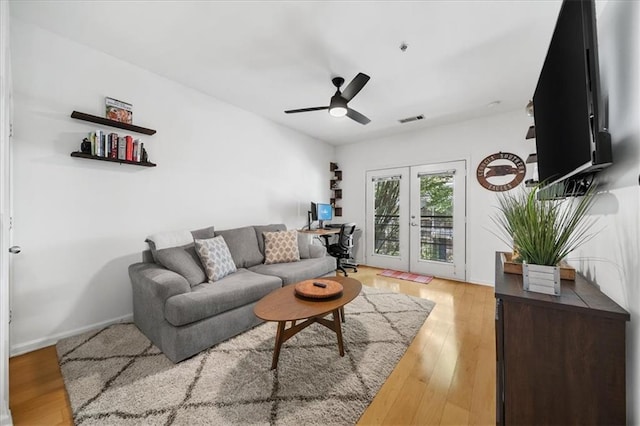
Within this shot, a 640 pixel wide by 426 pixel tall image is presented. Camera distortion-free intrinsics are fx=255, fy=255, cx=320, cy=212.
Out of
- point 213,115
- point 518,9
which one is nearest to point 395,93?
point 518,9

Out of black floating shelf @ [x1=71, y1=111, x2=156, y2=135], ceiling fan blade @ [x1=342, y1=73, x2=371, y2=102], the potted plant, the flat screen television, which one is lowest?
the potted plant

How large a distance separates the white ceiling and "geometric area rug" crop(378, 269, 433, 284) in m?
2.69

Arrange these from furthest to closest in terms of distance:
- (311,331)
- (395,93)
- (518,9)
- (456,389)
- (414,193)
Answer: (414,193)
(395,93)
(311,331)
(518,9)
(456,389)

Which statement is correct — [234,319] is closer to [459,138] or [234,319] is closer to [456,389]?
[456,389]

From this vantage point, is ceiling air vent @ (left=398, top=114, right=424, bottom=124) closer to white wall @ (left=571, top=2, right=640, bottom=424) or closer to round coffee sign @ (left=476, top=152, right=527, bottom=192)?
round coffee sign @ (left=476, top=152, right=527, bottom=192)

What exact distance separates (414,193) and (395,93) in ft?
6.49

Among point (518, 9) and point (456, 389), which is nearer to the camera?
point (456, 389)

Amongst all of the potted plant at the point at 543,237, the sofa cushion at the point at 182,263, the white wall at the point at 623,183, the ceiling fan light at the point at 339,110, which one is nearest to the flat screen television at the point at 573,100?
the white wall at the point at 623,183

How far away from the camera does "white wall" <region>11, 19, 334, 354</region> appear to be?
2105mm

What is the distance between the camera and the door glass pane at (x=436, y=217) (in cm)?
431

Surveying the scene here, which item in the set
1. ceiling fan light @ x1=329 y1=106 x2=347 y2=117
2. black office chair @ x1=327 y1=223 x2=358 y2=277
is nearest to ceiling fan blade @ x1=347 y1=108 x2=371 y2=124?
ceiling fan light @ x1=329 y1=106 x2=347 y2=117

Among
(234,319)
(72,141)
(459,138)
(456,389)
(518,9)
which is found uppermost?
(518,9)

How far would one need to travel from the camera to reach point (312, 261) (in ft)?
11.1

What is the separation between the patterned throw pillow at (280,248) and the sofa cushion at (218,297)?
55cm
